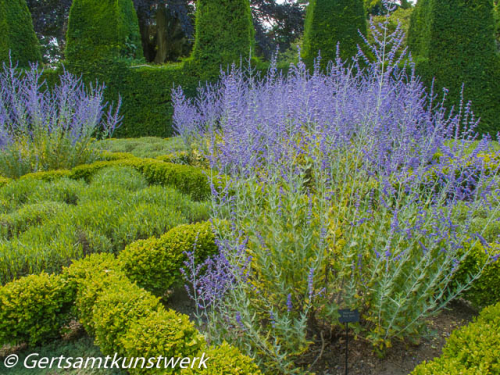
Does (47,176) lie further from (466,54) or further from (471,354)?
(466,54)

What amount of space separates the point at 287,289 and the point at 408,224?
2.71 ft

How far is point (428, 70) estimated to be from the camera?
31.6 feet

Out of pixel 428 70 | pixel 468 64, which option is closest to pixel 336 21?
pixel 428 70

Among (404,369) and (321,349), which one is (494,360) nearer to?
(404,369)

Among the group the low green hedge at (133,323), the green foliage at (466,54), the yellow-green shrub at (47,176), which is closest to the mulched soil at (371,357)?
the low green hedge at (133,323)

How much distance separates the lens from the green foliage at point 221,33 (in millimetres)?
9969

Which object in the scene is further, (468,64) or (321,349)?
(468,64)

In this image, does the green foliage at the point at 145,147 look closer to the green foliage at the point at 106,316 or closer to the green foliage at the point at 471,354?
the green foliage at the point at 106,316

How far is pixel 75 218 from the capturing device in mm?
3875

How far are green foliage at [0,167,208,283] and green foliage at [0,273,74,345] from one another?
0.43m
